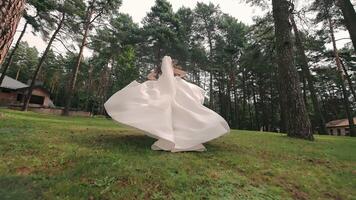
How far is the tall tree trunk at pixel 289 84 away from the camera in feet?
26.0

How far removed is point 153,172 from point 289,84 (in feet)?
20.2

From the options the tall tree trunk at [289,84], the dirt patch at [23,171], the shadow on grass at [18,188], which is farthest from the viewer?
the tall tree trunk at [289,84]

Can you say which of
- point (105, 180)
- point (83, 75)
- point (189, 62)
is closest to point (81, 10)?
point (189, 62)

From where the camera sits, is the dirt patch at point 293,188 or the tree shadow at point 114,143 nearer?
the dirt patch at point 293,188

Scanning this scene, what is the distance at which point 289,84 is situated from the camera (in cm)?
830

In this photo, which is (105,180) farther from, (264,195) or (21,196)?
(264,195)

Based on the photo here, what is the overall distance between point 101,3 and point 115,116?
64.6ft

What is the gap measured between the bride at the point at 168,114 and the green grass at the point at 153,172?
0.98 feet

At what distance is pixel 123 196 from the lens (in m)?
3.05

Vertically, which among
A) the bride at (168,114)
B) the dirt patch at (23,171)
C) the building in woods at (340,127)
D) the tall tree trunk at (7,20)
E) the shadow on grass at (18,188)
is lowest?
the shadow on grass at (18,188)

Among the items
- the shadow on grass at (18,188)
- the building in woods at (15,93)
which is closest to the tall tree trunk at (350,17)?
the shadow on grass at (18,188)

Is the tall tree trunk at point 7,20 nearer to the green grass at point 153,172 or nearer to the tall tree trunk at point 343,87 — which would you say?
the green grass at point 153,172

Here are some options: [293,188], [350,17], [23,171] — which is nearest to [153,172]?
[23,171]

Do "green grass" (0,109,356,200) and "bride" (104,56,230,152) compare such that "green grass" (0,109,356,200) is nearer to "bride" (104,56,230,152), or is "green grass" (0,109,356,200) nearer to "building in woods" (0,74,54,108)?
"bride" (104,56,230,152)
